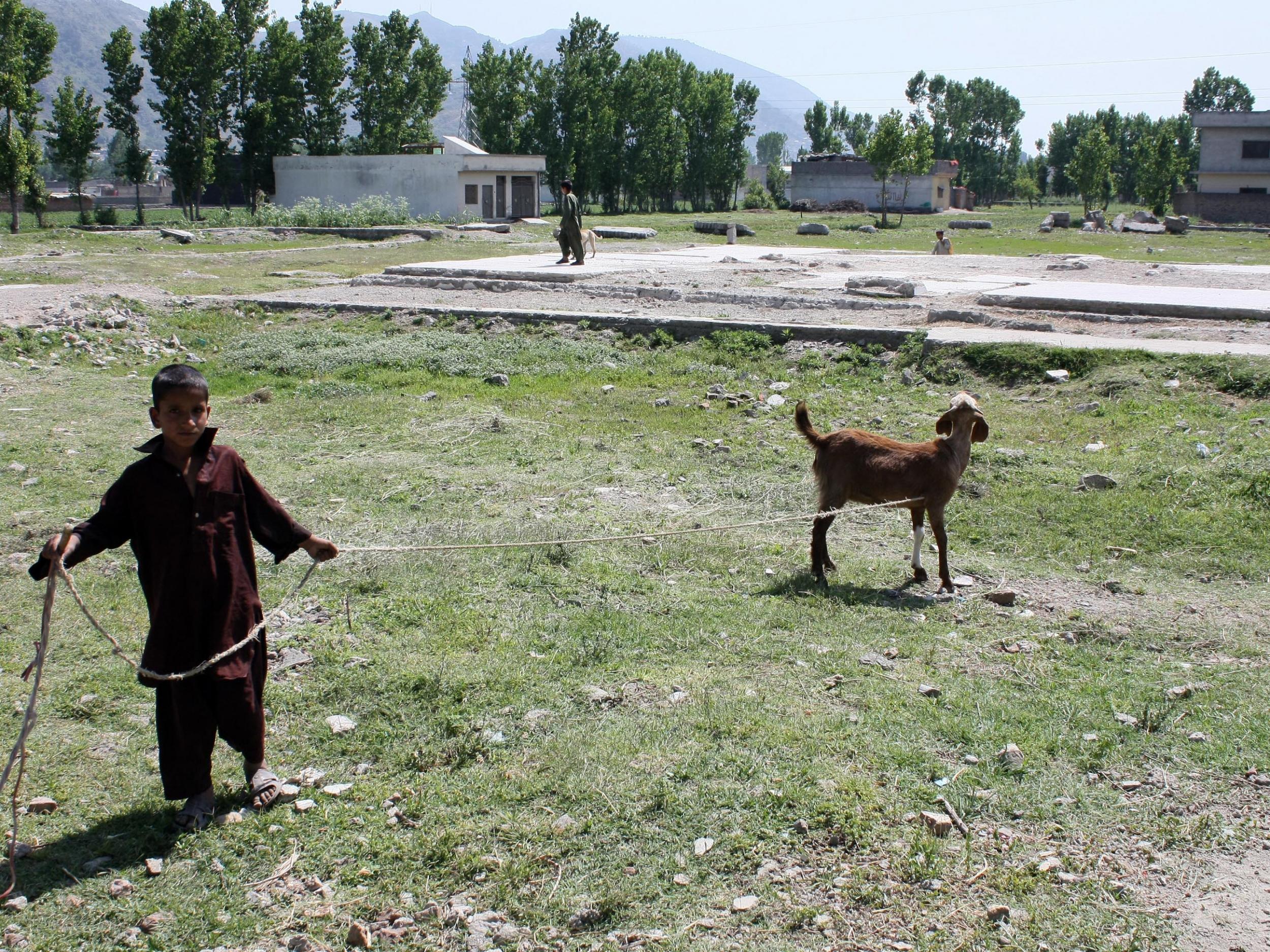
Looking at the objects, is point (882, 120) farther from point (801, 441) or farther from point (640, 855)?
point (640, 855)

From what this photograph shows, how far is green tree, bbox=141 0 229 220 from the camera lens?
4503cm

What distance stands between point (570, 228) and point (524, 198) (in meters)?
31.1

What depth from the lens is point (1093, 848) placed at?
345cm

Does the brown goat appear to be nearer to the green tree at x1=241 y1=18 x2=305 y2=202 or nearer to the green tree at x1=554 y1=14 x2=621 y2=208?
the green tree at x1=241 y1=18 x2=305 y2=202

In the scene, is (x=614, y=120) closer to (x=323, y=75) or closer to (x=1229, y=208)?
(x=323, y=75)

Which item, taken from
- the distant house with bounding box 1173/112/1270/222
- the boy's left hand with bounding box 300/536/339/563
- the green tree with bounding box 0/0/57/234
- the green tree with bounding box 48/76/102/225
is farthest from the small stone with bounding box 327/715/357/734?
the distant house with bounding box 1173/112/1270/222

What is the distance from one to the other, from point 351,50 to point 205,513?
56.4 metres

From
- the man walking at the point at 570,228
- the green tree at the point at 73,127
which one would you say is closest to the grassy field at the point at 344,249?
the man walking at the point at 570,228

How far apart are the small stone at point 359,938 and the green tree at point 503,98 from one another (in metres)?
58.2

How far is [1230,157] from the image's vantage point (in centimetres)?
6016

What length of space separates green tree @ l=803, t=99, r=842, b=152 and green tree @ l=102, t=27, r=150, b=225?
59427 millimetres

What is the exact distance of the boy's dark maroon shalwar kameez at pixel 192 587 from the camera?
3.53m

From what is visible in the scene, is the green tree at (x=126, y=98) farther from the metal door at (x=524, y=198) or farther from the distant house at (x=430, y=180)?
the metal door at (x=524, y=198)

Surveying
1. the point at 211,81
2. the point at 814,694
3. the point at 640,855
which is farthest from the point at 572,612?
the point at 211,81
